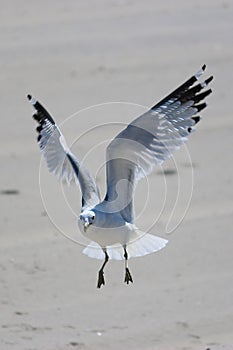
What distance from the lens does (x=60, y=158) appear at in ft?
23.5

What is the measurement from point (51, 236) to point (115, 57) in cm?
487

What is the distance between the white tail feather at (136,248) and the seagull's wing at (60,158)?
311 mm

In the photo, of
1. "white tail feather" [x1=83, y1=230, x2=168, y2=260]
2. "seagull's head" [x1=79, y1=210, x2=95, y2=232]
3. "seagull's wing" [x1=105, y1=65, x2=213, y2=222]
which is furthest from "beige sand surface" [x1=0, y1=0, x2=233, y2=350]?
"seagull's head" [x1=79, y1=210, x2=95, y2=232]

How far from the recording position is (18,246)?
955cm

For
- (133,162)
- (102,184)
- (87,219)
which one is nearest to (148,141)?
(133,162)

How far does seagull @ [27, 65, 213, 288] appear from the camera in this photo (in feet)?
21.9

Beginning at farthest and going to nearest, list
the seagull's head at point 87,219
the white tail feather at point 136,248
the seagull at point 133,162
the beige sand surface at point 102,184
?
the beige sand surface at point 102,184 → the white tail feather at point 136,248 → the seagull at point 133,162 → the seagull's head at point 87,219

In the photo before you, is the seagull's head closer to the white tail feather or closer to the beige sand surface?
the white tail feather

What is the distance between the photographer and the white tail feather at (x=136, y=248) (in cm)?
679

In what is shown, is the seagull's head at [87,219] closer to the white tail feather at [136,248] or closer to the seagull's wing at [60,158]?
the seagull's wing at [60,158]

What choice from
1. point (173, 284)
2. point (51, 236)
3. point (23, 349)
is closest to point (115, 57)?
point (51, 236)

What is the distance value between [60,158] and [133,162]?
53cm

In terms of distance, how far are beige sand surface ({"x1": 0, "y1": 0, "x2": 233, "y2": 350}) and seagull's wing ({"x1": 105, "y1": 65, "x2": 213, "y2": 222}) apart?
62.6 inches

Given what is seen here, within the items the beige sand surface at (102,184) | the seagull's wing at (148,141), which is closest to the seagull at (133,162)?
the seagull's wing at (148,141)
